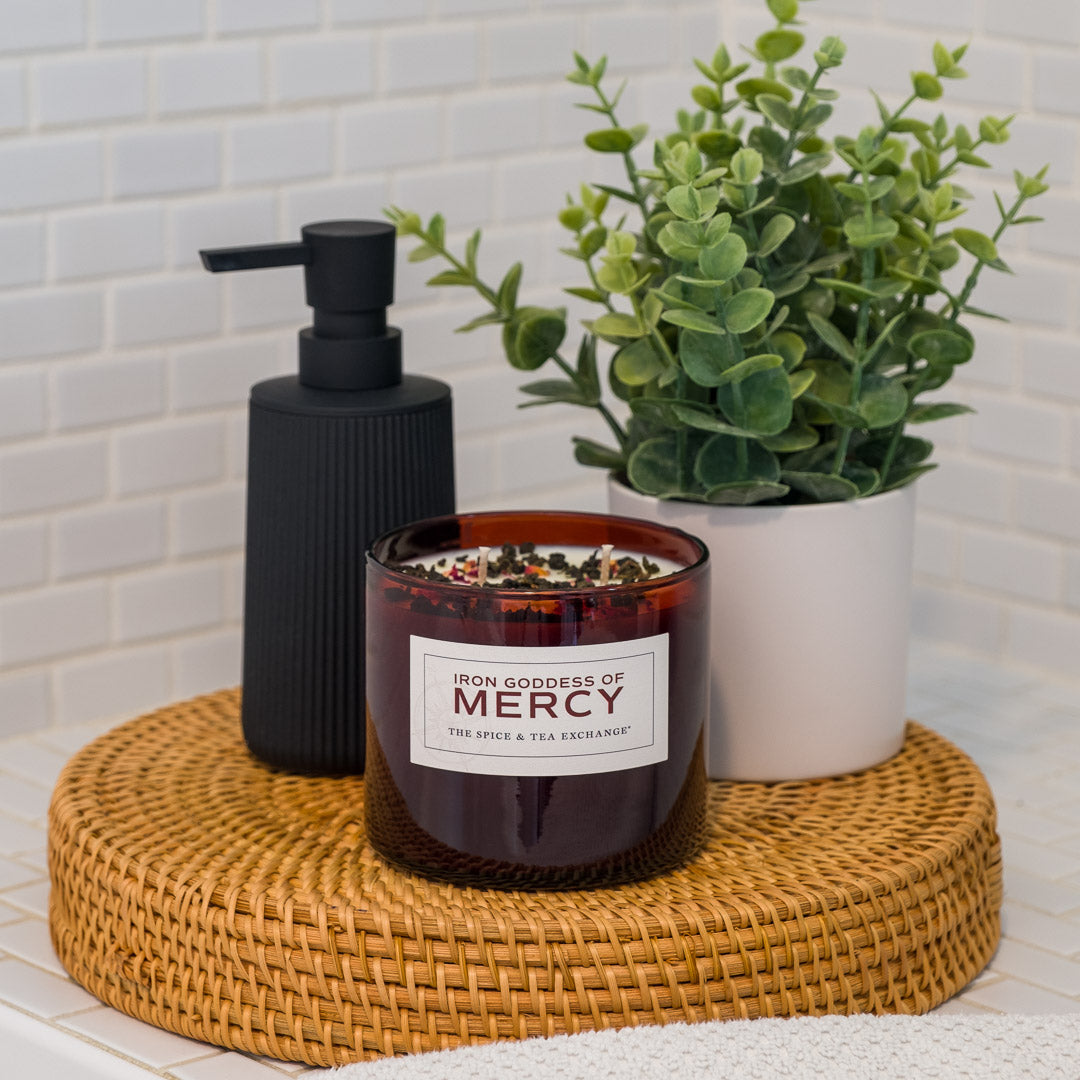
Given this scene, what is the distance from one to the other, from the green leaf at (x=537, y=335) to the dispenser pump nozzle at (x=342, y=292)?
2.7 inches

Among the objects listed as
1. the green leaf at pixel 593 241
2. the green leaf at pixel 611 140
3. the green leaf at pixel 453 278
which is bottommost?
the green leaf at pixel 453 278

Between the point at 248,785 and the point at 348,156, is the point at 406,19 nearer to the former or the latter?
the point at 348,156

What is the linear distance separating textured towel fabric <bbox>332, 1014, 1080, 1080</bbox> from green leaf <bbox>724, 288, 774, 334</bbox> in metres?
0.31

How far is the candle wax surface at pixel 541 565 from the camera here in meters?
0.83

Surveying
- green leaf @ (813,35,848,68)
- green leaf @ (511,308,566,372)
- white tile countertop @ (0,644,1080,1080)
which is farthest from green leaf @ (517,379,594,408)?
white tile countertop @ (0,644,1080,1080)

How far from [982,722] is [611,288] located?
1.52 ft

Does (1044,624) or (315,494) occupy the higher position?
(315,494)

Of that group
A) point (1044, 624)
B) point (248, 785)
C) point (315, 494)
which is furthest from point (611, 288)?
point (1044, 624)

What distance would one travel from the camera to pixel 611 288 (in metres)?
0.90

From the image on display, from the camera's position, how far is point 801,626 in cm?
92

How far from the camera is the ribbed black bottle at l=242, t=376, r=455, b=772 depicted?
36.7 inches

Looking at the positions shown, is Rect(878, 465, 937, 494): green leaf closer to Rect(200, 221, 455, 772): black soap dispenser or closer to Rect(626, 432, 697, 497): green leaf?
Rect(626, 432, 697, 497): green leaf

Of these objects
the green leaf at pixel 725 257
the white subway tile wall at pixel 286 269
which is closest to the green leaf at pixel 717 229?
the green leaf at pixel 725 257

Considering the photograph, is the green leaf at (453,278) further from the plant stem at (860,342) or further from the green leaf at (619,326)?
the plant stem at (860,342)
